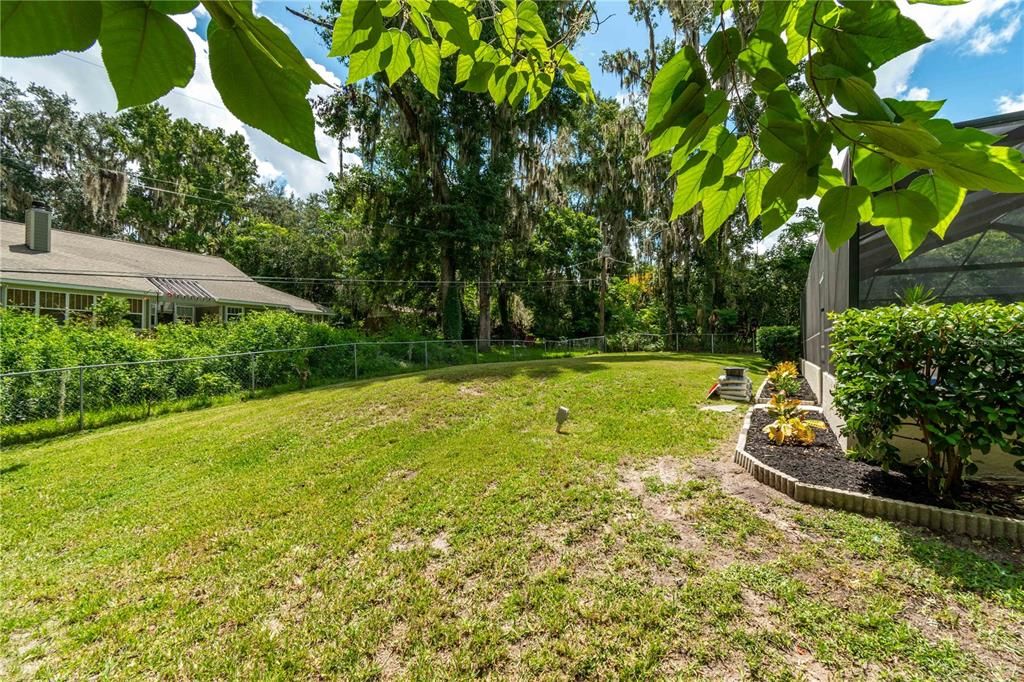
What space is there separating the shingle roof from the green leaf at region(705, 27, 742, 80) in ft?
58.5

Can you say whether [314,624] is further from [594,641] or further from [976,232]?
[976,232]

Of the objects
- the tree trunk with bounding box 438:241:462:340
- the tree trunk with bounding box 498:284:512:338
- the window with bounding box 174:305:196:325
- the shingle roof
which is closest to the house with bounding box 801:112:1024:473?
the tree trunk with bounding box 438:241:462:340

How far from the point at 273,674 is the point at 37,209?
19.3 m

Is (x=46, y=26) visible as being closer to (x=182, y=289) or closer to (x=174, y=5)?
(x=174, y=5)

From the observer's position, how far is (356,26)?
85 cm

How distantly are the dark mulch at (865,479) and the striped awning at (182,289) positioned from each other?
18683 mm

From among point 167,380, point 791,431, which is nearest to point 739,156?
point 791,431

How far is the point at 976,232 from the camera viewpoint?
18.5ft

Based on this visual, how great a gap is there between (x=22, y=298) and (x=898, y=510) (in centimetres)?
1983

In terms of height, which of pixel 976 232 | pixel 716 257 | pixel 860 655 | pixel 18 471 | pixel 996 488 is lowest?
pixel 18 471

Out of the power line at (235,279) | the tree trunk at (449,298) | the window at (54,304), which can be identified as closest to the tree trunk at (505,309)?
the power line at (235,279)

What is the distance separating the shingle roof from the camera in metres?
12.5

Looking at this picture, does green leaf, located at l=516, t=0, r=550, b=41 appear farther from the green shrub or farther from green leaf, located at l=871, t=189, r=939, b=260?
the green shrub

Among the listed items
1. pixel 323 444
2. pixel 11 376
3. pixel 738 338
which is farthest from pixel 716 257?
pixel 11 376
